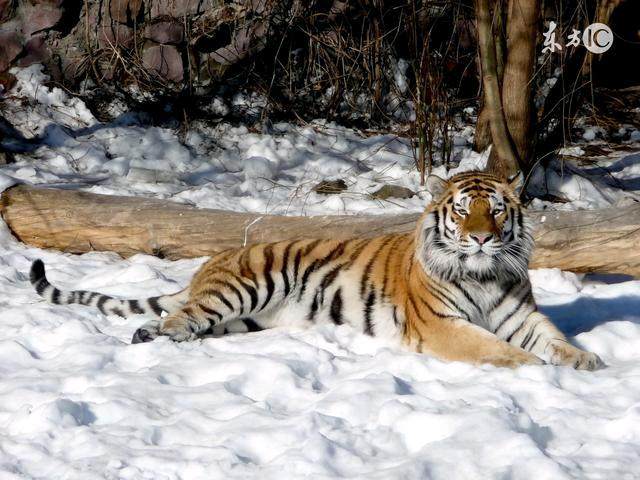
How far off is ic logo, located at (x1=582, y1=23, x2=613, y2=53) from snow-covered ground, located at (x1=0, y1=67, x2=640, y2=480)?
228 cm

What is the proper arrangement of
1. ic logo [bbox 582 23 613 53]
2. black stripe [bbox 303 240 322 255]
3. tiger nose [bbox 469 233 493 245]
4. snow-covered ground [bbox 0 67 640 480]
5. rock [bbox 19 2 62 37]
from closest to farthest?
snow-covered ground [bbox 0 67 640 480] < tiger nose [bbox 469 233 493 245] < black stripe [bbox 303 240 322 255] < ic logo [bbox 582 23 613 53] < rock [bbox 19 2 62 37]

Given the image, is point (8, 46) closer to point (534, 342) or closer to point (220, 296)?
point (220, 296)

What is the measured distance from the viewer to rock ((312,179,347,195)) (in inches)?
268

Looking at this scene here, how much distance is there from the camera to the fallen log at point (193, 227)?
4812 mm

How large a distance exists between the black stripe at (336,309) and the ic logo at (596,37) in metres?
3.14

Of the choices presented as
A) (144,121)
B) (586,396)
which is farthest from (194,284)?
(144,121)

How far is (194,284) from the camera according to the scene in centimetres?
452

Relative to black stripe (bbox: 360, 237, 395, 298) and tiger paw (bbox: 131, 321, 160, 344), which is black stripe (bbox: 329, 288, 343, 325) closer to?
black stripe (bbox: 360, 237, 395, 298)

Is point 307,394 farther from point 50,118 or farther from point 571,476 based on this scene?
point 50,118

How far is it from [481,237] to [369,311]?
2.58ft

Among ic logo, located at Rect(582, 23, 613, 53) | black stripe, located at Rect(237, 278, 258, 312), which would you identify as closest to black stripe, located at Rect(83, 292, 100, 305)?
black stripe, located at Rect(237, 278, 258, 312)

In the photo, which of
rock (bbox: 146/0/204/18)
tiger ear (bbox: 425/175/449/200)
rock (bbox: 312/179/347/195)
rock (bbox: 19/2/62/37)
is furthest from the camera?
rock (bbox: 146/0/204/18)

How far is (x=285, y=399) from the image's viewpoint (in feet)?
10.9

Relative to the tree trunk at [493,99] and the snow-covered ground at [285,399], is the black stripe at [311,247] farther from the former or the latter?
the tree trunk at [493,99]
